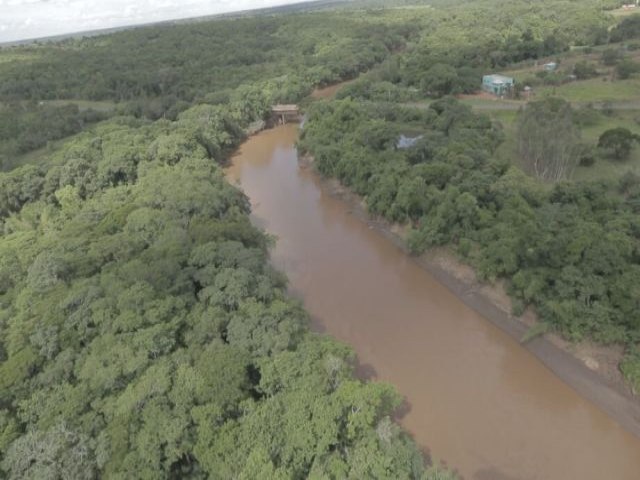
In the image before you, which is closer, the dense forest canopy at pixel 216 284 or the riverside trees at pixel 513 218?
the dense forest canopy at pixel 216 284

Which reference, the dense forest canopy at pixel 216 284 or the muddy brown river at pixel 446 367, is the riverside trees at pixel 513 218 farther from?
the muddy brown river at pixel 446 367

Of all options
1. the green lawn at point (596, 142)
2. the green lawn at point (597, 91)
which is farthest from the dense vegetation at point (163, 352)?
the green lawn at point (597, 91)

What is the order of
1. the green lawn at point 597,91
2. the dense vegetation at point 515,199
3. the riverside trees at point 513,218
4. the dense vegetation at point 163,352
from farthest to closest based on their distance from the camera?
1. the green lawn at point 597,91
2. the dense vegetation at point 515,199
3. the riverside trees at point 513,218
4. the dense vegetation at point 163,352

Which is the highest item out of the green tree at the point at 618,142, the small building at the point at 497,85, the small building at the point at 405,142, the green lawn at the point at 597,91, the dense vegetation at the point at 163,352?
the dense vegetation at the point at 163,352

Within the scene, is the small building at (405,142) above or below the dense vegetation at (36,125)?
below

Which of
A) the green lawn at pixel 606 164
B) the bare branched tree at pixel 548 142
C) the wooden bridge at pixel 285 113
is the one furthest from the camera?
the wooden bridge at pixel 285 113

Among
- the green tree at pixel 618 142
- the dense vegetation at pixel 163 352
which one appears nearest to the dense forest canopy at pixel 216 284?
the dense vegetation at pixel 163 352

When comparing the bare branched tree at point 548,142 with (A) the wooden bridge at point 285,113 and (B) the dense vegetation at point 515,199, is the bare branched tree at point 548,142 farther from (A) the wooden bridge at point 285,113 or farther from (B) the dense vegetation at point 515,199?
(A) the wooden bridge at point 285,113
